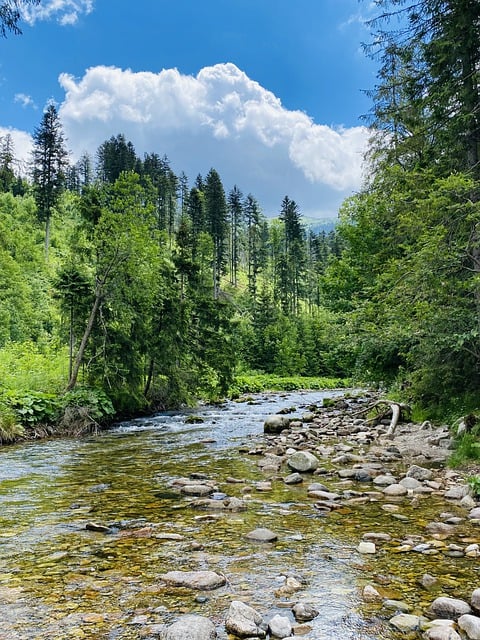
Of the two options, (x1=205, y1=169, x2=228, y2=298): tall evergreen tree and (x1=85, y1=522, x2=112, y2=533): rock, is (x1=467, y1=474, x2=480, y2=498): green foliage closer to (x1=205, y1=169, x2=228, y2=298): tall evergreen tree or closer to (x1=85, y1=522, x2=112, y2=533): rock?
(x1=85, y1=522, x2=112, y2=533): rock

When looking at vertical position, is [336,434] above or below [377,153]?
below

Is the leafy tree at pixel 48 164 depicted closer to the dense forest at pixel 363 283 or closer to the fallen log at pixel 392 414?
the dense forest at pixel 363 283

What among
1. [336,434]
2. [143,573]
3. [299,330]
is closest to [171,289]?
[336,434]

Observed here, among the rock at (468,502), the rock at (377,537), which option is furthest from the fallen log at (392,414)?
the rock at (377,537)

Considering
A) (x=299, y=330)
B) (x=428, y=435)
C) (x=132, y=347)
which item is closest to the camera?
(x=428, y=435)

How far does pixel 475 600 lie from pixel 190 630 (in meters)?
2.14

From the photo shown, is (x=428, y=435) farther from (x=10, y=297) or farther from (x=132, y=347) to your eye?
(x=10, y=297)

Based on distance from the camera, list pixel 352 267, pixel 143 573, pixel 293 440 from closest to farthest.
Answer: pixel 143 573 < pixel 293 440 < pixel 352 267

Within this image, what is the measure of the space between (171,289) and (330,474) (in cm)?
1464

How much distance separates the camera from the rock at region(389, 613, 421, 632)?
329cm

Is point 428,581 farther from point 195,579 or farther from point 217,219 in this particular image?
point 217,219

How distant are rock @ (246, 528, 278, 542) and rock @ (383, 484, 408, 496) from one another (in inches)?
102

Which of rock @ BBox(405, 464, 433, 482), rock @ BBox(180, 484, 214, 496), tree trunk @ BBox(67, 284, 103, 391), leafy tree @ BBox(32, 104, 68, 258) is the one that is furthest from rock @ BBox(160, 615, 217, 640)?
leafy tree @ BBox(32, 104, 68, 258)

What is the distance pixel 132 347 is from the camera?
19.0 metres
